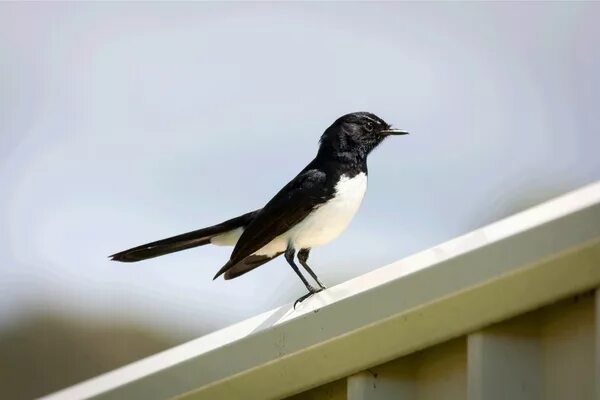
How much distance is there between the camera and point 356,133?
5.23 m

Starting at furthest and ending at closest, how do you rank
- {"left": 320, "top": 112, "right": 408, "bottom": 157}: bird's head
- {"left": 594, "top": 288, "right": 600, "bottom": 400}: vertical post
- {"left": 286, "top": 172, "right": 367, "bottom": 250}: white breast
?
{"left": 320, "top": 112, "right": 408, "bottom": 157}: bird's head, {"left": 286, "top": 172, "right": 367, "bottom": 250}: white breast, {"left": 594, "top": 288, "right": 600, "bottom": 400}: vertical post

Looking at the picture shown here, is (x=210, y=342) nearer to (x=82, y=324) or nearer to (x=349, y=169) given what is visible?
(x=349, y=169)

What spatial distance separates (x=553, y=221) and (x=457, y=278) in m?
0.19

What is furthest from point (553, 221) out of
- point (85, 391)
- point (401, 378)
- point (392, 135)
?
point (392, 135)

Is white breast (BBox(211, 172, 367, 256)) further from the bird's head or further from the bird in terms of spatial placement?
the bird's head

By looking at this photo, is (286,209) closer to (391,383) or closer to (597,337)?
(391,383)

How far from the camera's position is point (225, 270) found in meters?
4.53

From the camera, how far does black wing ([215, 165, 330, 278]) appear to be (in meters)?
4.70

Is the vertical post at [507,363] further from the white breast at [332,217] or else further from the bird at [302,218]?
the white breast at [332,217]

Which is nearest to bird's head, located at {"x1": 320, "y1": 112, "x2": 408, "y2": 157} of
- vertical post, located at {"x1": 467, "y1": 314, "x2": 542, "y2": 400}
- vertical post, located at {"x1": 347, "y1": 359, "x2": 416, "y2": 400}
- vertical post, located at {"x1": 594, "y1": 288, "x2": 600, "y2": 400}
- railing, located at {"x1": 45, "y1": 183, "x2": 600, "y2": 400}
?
railing, located at {"x1": 45, "y1": 183, "x2": 600, "y2": 400}

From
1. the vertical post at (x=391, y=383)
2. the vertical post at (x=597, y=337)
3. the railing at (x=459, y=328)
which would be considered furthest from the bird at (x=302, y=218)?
the vertical post at (x=597, y=337)

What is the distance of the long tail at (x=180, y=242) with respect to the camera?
15.6 feet

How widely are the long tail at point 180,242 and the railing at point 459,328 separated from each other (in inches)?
88.8

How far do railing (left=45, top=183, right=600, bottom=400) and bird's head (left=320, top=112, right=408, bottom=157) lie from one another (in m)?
2.65
